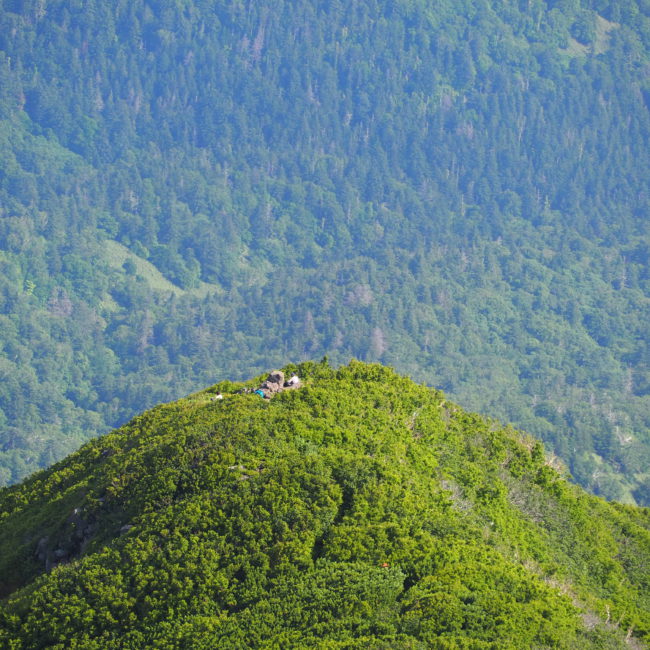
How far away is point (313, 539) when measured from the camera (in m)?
64.4

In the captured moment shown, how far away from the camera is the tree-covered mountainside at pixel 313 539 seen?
59094 mm

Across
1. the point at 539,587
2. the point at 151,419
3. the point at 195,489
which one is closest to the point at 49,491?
the point at 151,419

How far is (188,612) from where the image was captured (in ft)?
197

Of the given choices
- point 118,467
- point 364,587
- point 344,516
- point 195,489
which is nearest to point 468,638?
point 364,587

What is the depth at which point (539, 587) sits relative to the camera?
64.1 metres

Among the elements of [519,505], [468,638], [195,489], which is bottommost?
[519,505]

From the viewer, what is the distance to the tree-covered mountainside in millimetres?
59094

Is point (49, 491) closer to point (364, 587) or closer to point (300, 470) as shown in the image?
point (300, 470)

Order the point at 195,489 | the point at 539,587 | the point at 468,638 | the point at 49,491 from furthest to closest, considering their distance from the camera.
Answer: the point at 49,491 < the point at 195,489 < the point at 539,587 < the point at 468,638

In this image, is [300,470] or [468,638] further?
[300,470]

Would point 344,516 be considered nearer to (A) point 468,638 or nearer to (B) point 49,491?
(A) point 468,638

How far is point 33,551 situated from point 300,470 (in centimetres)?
1835

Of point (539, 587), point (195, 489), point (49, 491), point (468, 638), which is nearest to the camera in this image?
point (468, 638)

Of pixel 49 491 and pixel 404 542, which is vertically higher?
pixel 404 542
